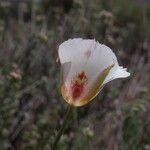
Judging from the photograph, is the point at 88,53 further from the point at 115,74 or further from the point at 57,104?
the point at 57,104

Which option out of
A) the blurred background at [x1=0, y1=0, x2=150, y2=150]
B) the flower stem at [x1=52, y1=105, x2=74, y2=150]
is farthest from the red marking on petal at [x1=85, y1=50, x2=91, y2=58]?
the blurred background at [x1=0, y1=0, x2=150, y2=150]

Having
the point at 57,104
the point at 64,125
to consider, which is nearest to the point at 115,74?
the point at 64,125

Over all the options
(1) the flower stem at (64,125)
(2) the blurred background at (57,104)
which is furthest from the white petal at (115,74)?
(2) the blurred background at (57,104)

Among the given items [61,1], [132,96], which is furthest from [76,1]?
[61,1]

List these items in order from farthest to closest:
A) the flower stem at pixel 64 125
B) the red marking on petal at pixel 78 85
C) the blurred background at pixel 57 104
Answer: the blurred background at pixel 57 104
the red marking on petal at pixel 78 85
the flower stem at pixel 64 125

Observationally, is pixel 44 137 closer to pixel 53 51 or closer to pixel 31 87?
pixel 31 87

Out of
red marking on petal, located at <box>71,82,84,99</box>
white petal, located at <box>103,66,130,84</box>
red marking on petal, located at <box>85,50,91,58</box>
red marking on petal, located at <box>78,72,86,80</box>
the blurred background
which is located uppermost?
red marking on petal, located at <box>85,50,91,58</box>

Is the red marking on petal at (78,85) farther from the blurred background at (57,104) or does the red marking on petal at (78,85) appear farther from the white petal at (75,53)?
the blurred background at (57,104)

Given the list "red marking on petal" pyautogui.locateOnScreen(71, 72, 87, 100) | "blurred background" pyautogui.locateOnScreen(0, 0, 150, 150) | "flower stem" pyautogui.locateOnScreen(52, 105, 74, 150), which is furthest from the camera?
Answer: "blurred background" pyautogui.locateOnScreen(0, 0, 150, 150)

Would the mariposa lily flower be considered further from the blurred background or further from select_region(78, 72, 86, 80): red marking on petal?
the blurred background

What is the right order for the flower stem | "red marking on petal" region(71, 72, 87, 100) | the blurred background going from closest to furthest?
the flower stem, "red marking on petal" region(71, 72, 87, 100), the blurred background
